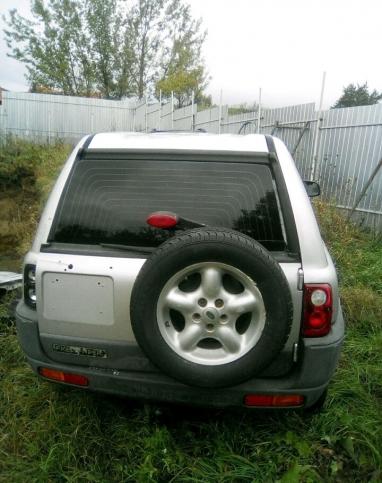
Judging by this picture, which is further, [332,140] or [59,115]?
[59,115]

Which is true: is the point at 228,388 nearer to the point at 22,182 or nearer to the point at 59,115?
the point at 22,182

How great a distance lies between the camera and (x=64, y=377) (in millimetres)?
2082

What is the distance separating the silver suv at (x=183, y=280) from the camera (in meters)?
1.77

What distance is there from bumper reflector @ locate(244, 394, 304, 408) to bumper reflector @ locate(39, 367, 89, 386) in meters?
0.83

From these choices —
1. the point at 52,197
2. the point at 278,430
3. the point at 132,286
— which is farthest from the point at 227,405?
the point at 52,197

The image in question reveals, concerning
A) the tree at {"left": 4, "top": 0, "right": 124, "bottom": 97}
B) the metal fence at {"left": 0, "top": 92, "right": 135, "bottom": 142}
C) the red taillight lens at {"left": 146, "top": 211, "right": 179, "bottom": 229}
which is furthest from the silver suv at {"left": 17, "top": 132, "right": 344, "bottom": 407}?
the tree at {"left": 4, "top": 0, "right": 124, "bottom": 97}

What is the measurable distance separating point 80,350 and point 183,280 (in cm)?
67

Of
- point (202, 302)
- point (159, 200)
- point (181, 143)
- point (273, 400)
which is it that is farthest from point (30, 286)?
point (273, 400)

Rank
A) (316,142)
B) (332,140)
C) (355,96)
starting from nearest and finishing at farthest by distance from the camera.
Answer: (332,140), (316,142), (355,96)

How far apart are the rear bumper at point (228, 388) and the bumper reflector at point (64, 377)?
1.0 inches

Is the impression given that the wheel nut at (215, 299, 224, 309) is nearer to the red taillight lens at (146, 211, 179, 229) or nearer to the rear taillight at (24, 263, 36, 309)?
the red taillight lens at (146, 211, 179, 229)

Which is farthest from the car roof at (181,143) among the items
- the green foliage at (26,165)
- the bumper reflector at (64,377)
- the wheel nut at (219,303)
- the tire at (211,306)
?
the green foliage at (26,165)

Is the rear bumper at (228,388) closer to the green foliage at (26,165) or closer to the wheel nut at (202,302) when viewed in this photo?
the wheel nut at (202,302)

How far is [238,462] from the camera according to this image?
81.4 inches
